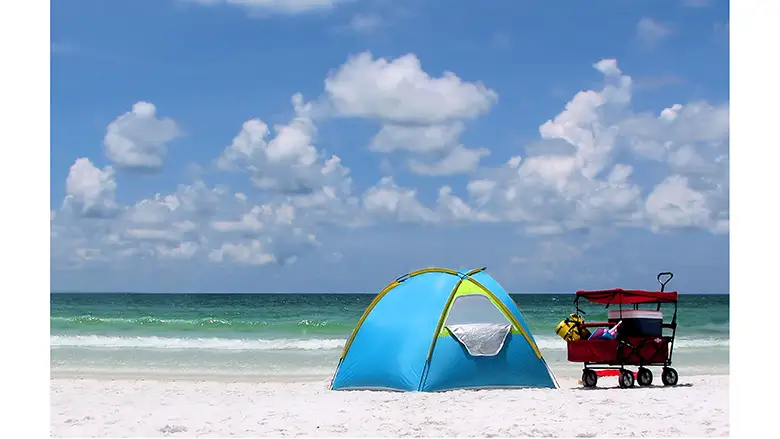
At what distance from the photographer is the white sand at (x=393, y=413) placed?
8945 mm

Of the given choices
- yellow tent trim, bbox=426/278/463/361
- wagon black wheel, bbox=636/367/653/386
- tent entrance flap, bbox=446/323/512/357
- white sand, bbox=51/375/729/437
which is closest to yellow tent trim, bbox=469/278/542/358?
tent entrance flap, bbox=446/323/512/357

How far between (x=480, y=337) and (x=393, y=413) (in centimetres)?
215

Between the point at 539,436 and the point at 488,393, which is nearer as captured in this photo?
the point at 539,436

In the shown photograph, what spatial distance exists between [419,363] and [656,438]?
3.67 metres

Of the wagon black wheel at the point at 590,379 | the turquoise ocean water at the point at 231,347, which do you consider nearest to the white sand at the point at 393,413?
the wagon black wheel at the point at 590,379

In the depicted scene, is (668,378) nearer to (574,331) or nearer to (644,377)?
(644,377)

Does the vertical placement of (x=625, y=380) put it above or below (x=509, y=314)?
below

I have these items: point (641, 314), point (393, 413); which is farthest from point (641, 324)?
point (393, 413)

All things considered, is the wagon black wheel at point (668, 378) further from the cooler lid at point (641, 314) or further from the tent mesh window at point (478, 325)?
the tent mesh window at point (478, 325)

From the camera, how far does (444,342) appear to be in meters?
11.3

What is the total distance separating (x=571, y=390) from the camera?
11594mm
